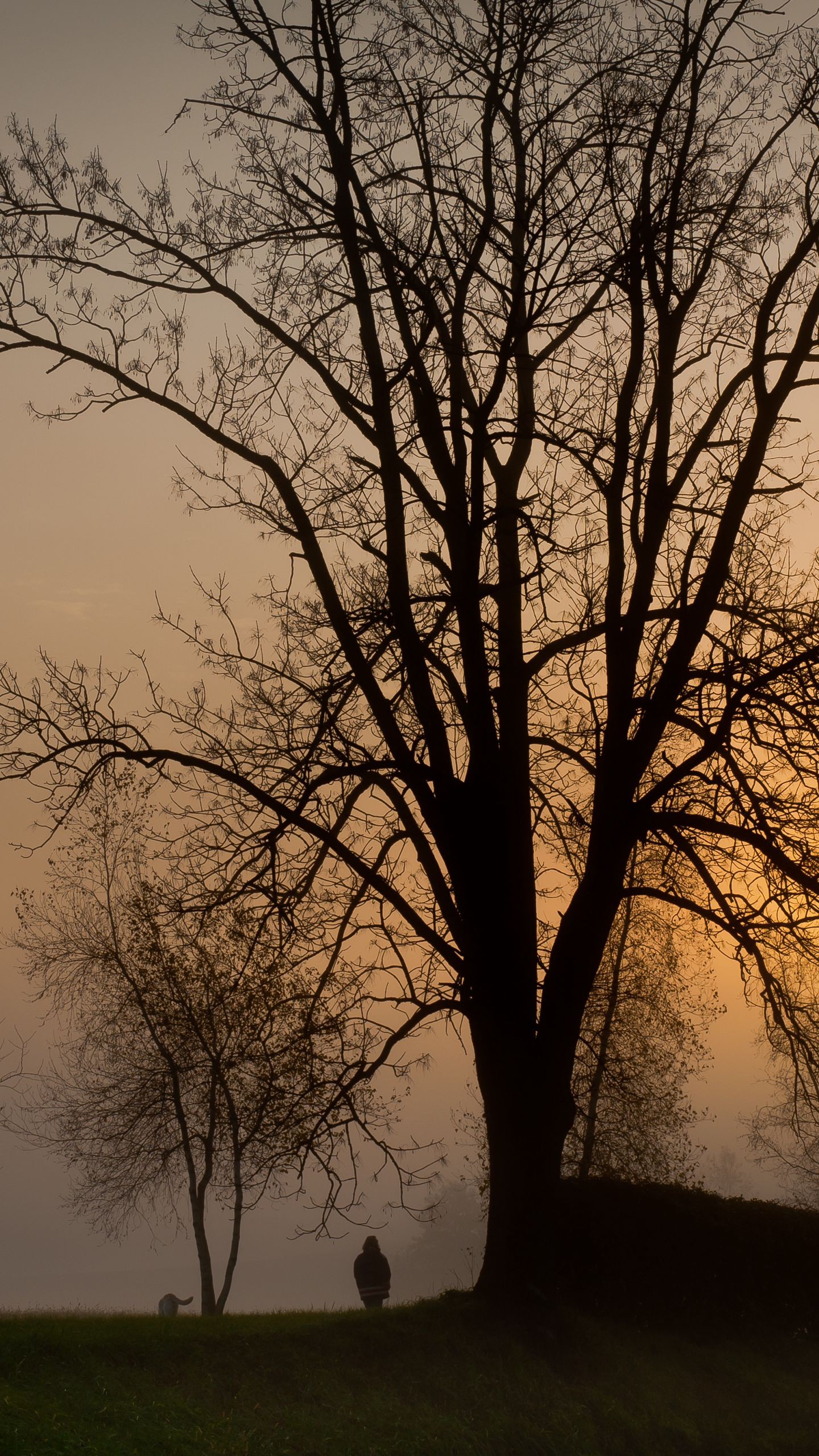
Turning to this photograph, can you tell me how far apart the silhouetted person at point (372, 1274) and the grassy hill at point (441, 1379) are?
449cm

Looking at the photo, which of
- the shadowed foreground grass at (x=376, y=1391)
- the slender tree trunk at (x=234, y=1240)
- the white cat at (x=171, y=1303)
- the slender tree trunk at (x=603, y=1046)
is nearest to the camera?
the shadowed foreground grass at (x=376, y=1391)

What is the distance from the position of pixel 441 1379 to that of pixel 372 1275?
7423 mm

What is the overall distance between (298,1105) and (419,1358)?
244cm

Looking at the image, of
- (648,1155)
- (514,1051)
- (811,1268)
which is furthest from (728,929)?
(648,1155)

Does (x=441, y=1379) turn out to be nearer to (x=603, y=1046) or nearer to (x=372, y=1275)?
(x=372, y=1275)

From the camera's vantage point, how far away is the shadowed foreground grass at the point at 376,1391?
28.7ft

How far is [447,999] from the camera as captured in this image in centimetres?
1197

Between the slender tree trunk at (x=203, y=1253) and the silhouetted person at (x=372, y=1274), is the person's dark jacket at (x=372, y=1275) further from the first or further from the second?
the slender tree trunk at (x=203, y=1253)

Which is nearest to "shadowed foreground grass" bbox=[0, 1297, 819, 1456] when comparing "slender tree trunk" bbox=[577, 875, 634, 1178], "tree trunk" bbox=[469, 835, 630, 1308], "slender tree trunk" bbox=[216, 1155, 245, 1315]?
"tree trunk" bbox=[469, 835, 630, 1308]

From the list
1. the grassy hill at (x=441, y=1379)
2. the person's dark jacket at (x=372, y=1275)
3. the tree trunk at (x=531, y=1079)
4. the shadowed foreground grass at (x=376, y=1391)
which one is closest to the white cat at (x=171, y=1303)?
the person's dark jacket at (x=372, y=1275)

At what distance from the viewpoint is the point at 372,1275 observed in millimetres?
17297

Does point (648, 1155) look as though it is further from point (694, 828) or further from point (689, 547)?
point (689, 547)

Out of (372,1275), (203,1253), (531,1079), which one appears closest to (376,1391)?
(531,1079)

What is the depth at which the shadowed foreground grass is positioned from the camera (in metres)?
8.73
